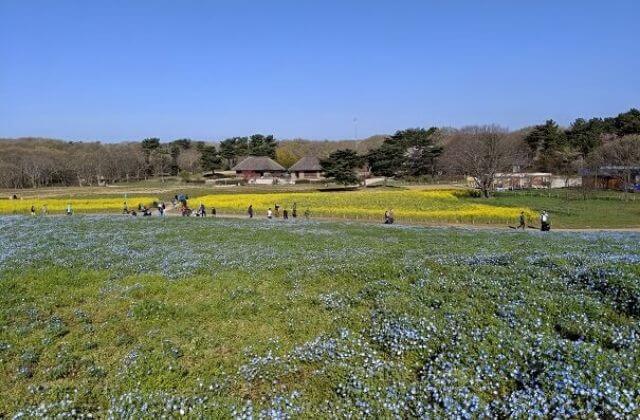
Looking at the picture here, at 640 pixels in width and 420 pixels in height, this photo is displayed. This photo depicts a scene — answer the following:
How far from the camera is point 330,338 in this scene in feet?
30.2

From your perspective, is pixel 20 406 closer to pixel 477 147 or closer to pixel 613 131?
pixel 477 147

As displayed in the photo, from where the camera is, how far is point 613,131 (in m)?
114

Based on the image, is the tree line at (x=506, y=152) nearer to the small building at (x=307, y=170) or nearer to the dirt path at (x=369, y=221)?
the small building at (x=307, y=170)

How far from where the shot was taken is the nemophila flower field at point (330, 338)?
6.90 metres

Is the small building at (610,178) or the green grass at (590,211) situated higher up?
the small building at (610,178)

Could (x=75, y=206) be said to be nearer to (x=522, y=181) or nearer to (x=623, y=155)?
(x=522, y=181)

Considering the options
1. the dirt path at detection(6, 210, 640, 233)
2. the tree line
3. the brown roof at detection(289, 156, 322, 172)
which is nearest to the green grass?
the dirt path at detection(6, 210, 640, 233)

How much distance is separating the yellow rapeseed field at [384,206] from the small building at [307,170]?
1956 inches

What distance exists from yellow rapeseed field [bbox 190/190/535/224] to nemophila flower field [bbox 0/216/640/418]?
29.1m

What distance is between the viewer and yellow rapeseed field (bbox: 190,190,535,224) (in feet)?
142

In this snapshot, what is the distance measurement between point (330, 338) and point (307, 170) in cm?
10604

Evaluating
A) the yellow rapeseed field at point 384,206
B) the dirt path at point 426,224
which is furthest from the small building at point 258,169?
the dirt path at point 426,224

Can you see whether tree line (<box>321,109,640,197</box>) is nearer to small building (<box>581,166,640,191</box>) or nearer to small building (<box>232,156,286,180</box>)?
small building (<box>581,166,640,191</box>)

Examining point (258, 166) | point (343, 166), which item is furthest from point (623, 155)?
point (258, 166)
